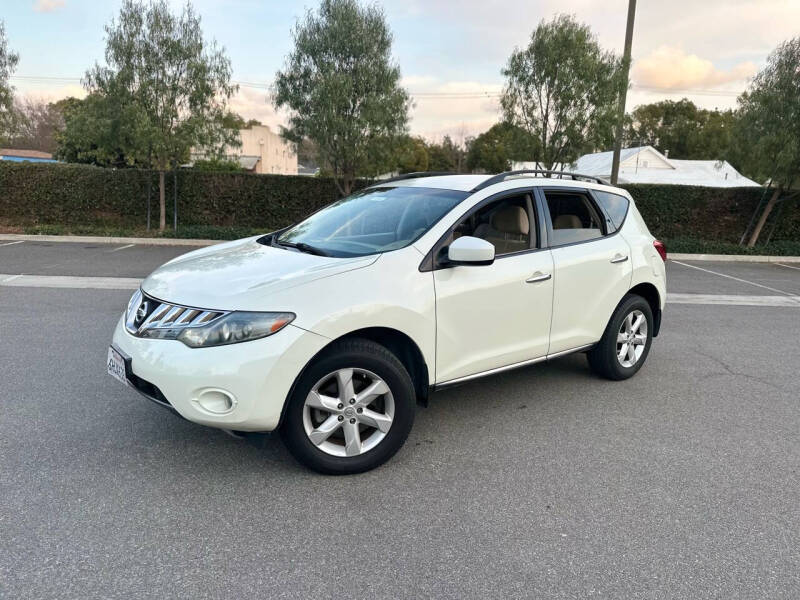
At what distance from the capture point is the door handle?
12.6 ft

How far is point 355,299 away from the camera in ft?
9.96

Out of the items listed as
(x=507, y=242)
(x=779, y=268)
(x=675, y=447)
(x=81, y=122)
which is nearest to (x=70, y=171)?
(x=81, y=122)

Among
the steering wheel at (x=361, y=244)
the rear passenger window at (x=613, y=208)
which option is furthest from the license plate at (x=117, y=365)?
the rear passenger window at (x=613, y=208)

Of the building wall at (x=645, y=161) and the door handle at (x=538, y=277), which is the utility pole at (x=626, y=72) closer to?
the door handle at (x=538, y=277)

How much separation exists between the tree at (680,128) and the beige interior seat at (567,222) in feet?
Result: 210

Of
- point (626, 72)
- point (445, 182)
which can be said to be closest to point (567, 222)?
point (445, 182)

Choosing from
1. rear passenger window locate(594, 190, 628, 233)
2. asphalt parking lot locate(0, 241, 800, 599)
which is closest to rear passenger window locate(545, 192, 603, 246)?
rear passenger window locate(594, 190, 628, 233)

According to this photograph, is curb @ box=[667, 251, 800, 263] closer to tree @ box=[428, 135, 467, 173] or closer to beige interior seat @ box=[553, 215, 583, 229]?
beige interior seat @ box=[553, 215, 583, 229]

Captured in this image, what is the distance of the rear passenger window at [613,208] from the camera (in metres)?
4.62

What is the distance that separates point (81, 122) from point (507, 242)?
14672mm

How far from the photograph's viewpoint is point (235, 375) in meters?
2.78

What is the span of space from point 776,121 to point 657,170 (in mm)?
22753

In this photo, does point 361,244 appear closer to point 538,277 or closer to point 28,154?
point 538,277

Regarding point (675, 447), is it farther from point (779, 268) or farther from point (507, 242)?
point (779, 268)
